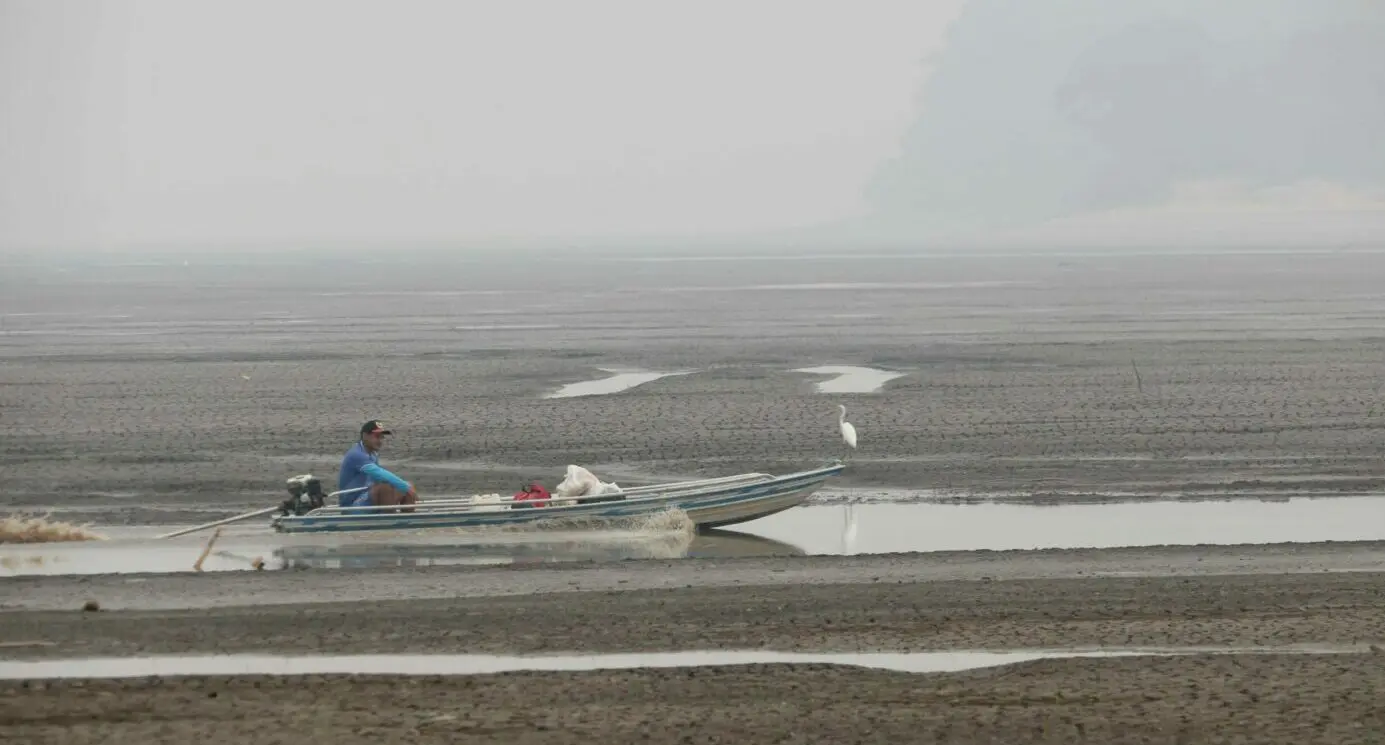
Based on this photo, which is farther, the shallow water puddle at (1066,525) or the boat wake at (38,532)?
the boat wake at (38,532)

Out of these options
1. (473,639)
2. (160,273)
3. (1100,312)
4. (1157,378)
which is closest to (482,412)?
(1157,378)

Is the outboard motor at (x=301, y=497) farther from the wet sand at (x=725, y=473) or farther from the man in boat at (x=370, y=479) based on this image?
the wet sand at (x=725, y=473)

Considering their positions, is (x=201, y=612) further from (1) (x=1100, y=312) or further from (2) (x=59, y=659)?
(1) (x=1100, y=312)

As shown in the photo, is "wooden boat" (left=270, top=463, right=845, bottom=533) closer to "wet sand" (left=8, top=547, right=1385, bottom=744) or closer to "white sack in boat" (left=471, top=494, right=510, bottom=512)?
"white sack in boat" (left=471, top=494, right=510, bottom=512)

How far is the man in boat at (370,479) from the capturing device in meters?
23.9

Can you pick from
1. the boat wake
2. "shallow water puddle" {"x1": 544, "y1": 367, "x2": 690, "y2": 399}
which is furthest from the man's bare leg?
"shallow water puddle" {"x1": 544, "y1": 367, "x2": 690, "y2": 399}

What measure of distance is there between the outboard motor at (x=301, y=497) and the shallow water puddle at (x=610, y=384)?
1706 cm

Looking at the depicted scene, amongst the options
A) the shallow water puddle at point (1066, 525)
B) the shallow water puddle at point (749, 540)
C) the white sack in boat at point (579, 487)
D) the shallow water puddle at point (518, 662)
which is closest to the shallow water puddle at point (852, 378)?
the shallow water puddle at point (1066, 525)

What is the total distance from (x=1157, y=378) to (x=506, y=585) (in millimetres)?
25699

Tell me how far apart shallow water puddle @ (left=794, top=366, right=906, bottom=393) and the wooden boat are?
16.9m

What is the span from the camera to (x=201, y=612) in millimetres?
18562

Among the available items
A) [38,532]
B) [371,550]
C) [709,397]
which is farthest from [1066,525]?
[709,397]

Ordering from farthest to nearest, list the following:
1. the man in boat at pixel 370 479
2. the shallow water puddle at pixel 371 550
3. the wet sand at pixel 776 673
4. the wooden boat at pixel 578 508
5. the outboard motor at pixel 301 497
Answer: the outboard motor at pixel 301 497 → the man in boat at pixel 370 479 → the wooden boat at pixel 578 508 → the shallow water puddle at pixel 371 550 → the wet sand at pixel 776 673

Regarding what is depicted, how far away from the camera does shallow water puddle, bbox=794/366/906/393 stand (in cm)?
4200
